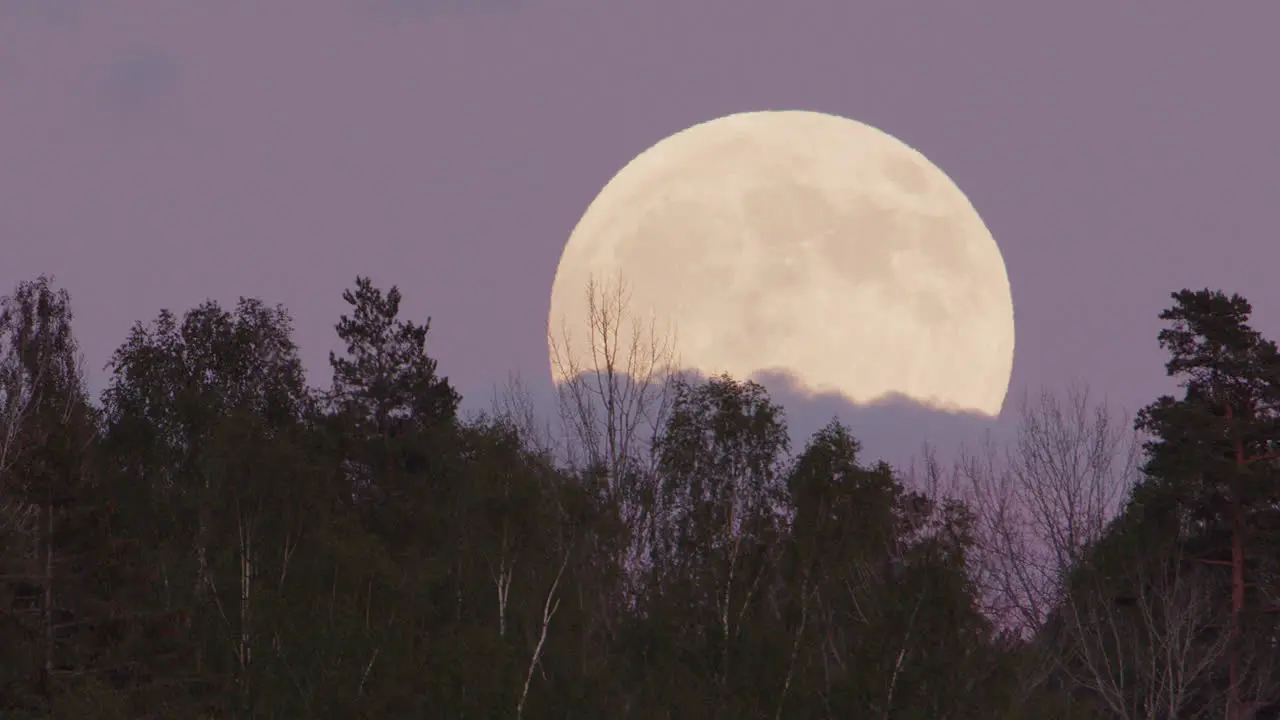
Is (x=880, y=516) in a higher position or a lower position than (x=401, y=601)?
higher

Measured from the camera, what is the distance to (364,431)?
2237 inches

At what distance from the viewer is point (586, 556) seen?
46844 mm

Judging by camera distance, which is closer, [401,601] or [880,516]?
[401,601]

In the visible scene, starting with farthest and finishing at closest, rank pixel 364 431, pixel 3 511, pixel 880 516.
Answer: pixel 364 431, pixel 880 516, pixel 3 511

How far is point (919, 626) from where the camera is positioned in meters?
33.0

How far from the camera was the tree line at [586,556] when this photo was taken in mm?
34188

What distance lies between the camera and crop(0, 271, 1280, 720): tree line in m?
34.2

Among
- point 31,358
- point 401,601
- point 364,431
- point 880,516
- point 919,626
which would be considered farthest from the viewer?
point 31,358

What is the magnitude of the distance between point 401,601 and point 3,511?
10.9 m

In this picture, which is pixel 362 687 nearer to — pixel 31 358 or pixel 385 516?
pixel 385 516

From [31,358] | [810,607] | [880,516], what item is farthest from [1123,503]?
[31,358]

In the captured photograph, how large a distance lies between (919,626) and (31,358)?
135ft

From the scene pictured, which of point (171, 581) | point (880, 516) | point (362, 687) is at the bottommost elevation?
A: point (362, 687)

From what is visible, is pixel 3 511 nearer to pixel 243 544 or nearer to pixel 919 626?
pixel 243 544
